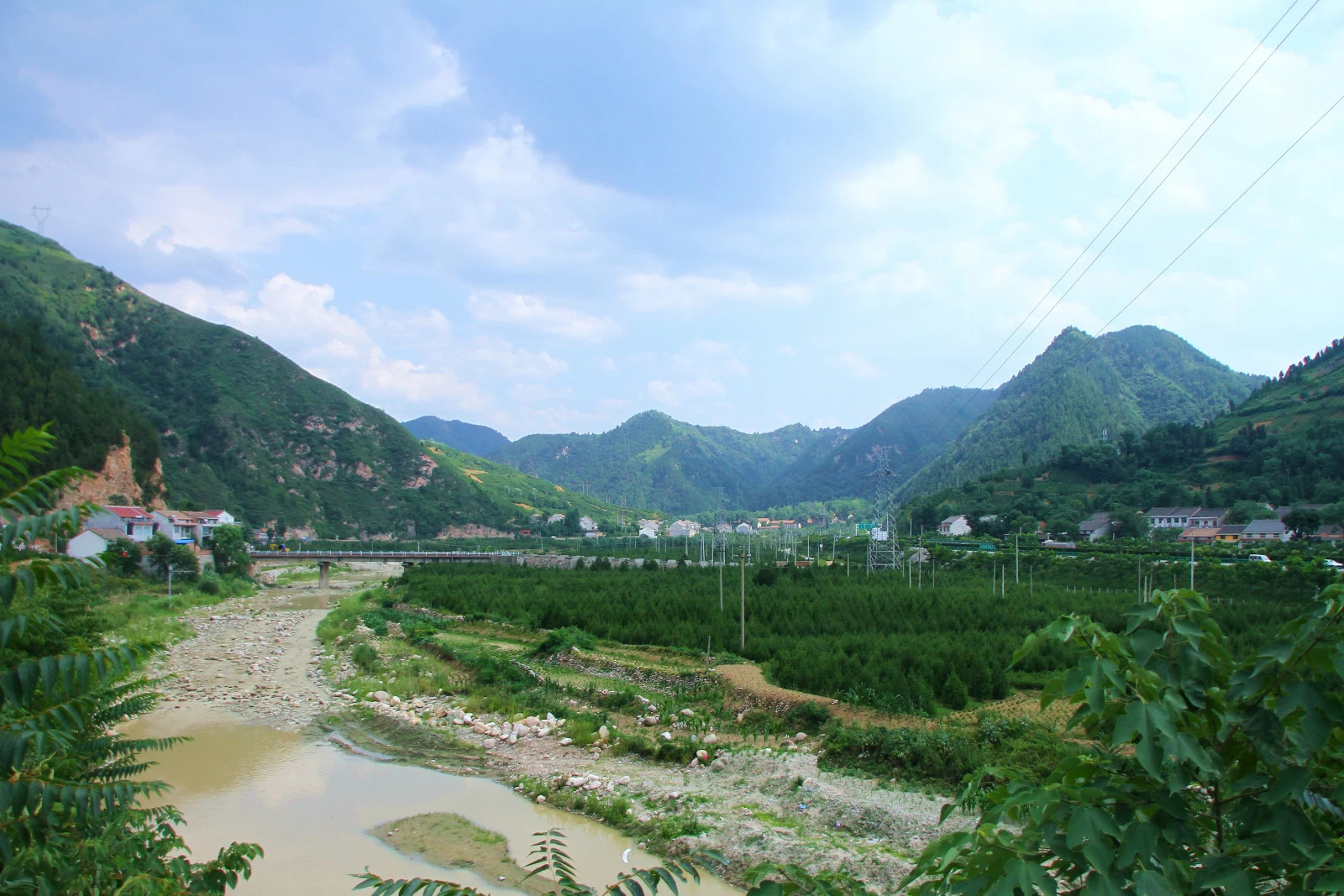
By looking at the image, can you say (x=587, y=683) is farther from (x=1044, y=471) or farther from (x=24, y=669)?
(x=1044, y=471)

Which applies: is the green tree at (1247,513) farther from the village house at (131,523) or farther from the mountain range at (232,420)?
the village house at (131,523)

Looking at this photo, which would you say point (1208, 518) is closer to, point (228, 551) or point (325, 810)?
point (325, 810)

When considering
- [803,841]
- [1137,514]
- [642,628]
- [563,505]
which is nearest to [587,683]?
[642,628]

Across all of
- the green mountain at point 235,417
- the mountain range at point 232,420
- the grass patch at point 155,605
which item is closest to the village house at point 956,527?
the mountain range at point 232,420

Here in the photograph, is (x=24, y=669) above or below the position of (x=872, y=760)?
above

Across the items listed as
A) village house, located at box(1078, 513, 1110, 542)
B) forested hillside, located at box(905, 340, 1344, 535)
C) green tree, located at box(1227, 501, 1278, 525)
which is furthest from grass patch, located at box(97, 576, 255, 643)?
green tree, located at box(1227, 501, 1278, 525)

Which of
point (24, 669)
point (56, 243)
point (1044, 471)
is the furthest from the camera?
point (56, 243)

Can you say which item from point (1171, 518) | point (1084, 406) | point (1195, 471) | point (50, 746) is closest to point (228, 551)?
point (50, 746)
